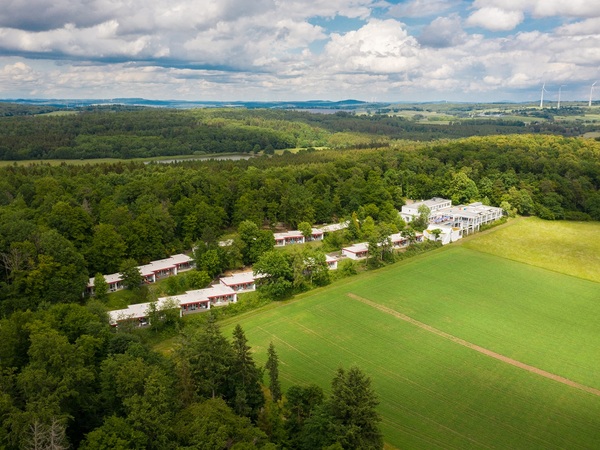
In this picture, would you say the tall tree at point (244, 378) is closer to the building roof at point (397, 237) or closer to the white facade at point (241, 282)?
the white facade at point (241, 282)

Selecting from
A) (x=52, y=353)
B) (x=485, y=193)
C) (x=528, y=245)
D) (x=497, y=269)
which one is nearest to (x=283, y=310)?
(x=52, y=353)

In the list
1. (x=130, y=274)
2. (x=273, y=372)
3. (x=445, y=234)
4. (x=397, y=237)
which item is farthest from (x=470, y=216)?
(x=273, y=372)

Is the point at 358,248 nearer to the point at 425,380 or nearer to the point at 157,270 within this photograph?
the point at 157,270

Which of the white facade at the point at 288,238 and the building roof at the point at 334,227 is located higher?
the building roof at the point at 334,227

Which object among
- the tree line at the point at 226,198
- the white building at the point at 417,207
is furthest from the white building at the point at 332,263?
the white building at the point at 417,207

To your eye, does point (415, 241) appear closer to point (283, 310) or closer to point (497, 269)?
point (497, 269)

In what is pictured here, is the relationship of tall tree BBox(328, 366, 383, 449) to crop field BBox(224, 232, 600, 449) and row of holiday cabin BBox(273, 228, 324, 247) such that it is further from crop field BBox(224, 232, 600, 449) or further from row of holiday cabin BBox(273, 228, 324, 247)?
row of holiday cabin BBox(273, 228, 324, 247)
